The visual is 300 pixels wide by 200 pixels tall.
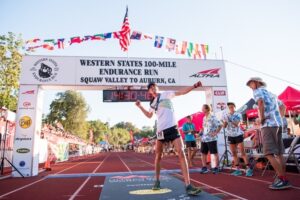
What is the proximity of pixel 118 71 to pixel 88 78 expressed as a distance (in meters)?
1.20

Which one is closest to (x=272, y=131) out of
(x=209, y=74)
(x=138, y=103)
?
(x=138, y=103)

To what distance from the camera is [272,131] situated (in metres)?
4.60

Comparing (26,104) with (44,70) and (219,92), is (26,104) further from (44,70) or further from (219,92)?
(219,92)

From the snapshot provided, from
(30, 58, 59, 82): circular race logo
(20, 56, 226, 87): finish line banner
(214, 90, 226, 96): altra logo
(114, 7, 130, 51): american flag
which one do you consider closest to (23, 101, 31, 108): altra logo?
(20, 56, 226, 87): finish line banner

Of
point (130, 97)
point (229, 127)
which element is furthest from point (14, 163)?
point (229, 127)

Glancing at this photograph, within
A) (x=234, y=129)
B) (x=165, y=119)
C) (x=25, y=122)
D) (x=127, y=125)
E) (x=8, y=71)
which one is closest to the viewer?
(x=165, y=119)

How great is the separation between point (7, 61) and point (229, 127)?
22.7m

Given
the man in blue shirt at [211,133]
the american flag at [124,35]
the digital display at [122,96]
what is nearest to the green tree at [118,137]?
the american flag at [124,35]

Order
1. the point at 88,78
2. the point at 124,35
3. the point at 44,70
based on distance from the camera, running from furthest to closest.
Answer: the point at 124,35 < the point at 88,78 < the point at 44,70

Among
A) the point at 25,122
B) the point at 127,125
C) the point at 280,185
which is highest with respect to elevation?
the point at 127,125

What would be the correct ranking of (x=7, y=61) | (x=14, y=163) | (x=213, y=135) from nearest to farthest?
(x=213, y=135) → (x=14, y=163) → (x=7, y=61)

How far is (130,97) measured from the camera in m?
10.2

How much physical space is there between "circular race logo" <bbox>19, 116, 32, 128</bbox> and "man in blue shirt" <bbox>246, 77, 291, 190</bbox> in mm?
7862

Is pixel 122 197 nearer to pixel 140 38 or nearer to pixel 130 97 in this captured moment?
pixel 130 97
